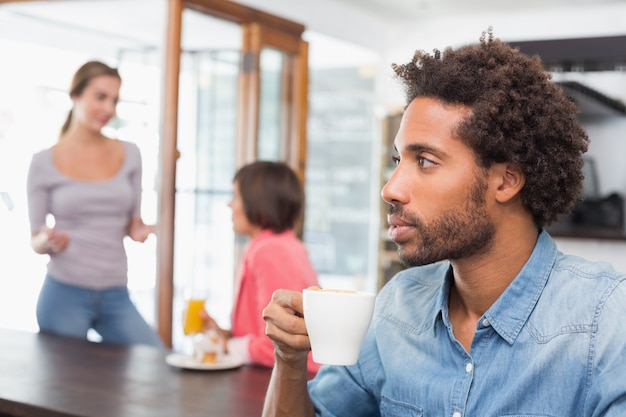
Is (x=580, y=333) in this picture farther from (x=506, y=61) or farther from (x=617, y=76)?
(x=617, y=76)

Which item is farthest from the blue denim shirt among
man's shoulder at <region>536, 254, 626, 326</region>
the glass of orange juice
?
the glass of orange juice

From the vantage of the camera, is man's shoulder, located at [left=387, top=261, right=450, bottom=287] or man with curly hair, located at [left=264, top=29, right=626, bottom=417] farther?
man's shoulder, located at [left=387, top=261, right=450, bottom=287]

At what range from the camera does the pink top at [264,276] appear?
222 cm

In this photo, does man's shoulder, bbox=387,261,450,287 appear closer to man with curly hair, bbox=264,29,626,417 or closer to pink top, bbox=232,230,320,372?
man with curly hair, bbox=264,29,626,417

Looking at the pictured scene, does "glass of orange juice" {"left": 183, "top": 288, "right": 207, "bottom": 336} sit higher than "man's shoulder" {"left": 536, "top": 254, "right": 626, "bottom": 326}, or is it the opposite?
"man's shoulder" {"left": 536, "top": 254, "right": 626, "bottom": 326}

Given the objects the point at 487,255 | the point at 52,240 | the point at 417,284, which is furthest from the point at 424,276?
the point at 52,240

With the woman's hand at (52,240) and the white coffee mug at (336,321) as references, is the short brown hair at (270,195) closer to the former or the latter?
the woman's hand at (52,240)

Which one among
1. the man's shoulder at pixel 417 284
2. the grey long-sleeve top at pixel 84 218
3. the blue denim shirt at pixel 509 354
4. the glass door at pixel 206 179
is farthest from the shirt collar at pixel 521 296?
the glass door at pixel 206 179

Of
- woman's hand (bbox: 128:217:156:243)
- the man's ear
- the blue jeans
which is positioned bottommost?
the blue jeans

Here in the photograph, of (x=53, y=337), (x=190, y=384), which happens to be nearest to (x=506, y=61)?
(x=190, y=384)

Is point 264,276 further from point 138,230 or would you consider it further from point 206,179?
point 206,179

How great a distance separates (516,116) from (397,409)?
484 millimetres

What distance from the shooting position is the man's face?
1.14 meters

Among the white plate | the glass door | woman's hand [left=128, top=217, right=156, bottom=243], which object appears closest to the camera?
the white plate
